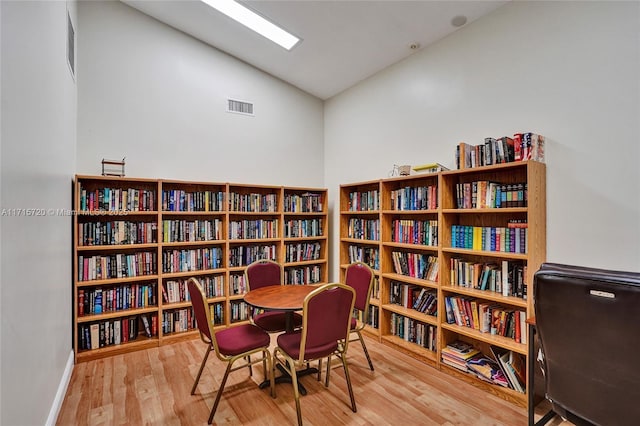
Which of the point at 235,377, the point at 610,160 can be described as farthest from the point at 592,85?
the point at 235,377

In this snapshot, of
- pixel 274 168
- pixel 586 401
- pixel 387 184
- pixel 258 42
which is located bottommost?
pixel 586 401

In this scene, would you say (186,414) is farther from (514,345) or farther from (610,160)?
(610,160)

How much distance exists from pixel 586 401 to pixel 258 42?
4.13 metres

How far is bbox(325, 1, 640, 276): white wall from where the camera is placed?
6.61 feet

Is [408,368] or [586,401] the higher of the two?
[586,401]

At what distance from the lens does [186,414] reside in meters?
2.16

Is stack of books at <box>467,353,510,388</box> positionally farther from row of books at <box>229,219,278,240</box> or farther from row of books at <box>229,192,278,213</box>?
row of books at <box>229,192,278,213</box>

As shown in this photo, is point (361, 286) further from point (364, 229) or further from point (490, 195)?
point (490, 195)

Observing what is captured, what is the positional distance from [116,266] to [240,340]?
6.06ft

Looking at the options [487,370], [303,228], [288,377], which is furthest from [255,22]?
[487,370]

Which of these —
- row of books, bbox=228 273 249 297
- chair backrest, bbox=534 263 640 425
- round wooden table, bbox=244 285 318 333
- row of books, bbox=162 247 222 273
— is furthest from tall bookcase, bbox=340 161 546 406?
row of books, bbox=162 247 222 273

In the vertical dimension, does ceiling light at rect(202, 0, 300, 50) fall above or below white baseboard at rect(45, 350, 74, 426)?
above

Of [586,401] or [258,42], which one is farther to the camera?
[258,42]

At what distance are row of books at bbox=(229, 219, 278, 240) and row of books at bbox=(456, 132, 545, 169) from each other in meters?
2.44
